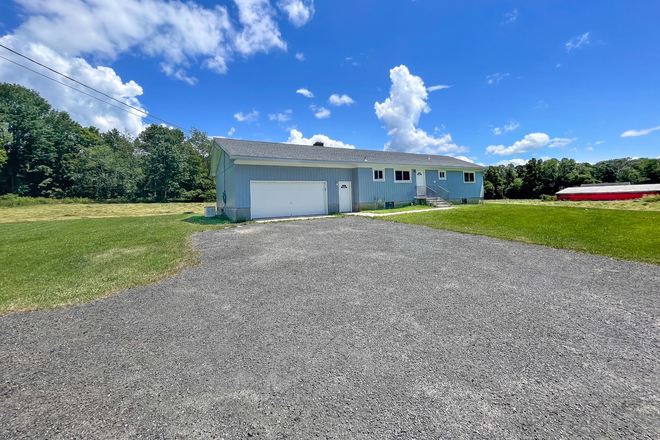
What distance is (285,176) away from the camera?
1384 cm

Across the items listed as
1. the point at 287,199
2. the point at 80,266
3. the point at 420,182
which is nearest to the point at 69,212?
the point at 287,199

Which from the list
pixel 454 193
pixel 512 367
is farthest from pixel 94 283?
pixel 454 193

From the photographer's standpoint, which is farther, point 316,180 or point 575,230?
point 316,180

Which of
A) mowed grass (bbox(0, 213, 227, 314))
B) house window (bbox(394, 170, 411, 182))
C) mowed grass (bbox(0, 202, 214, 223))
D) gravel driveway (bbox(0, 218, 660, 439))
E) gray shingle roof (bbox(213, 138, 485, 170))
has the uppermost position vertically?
gray shingle roof (bbox(213, 138, 485, 170))

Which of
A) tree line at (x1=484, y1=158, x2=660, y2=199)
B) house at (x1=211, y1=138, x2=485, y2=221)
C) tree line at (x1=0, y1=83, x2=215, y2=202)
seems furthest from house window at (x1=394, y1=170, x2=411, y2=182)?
tree line at (x1=0, y1=83, x2=215, y2=202)

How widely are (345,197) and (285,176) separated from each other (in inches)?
161

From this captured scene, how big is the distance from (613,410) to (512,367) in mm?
609

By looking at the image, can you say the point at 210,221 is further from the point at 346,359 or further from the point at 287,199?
the point at 346,359

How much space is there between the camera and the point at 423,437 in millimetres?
1633

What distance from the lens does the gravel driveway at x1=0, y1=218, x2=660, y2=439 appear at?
5.74 ft

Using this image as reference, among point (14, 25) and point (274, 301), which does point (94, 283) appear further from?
point (14, 25)

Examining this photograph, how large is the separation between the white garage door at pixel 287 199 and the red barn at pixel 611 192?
31872 millimetres

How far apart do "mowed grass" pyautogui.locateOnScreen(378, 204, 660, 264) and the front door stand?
623cm

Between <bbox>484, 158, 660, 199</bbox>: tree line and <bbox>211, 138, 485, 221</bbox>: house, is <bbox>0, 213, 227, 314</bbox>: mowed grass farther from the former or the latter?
<bbox>484, 158, 660, 199</bbox>: tree line
